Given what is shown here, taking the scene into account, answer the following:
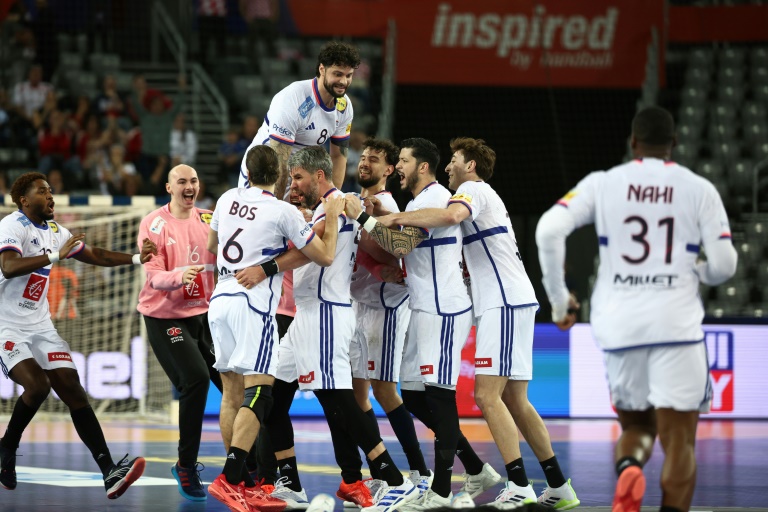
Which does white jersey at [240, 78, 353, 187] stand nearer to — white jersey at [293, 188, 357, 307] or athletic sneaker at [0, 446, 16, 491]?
white jersey at [293, 188, 357, 307]

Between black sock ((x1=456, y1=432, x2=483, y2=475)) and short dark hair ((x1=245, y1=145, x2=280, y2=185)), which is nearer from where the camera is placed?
short dark hair ((x1=245, y1=145, x2=280, y2=185))

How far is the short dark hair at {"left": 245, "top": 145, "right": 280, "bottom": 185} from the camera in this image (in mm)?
7309

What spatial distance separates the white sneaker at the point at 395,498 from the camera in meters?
7.36

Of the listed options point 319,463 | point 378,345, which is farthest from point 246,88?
point 378,345

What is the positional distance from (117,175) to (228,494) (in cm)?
1060

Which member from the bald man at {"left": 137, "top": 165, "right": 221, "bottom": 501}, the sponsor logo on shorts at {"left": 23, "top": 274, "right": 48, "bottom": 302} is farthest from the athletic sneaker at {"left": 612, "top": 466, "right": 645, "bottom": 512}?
the sponsor logo on shorts at {"left": 23, "top": 274, "right": 48, "bottom": 302}

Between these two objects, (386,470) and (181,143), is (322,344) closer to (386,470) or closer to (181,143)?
(386,470)

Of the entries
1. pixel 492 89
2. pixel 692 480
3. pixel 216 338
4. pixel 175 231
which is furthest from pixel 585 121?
pixel 692 480

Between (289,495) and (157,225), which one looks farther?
(157,225)

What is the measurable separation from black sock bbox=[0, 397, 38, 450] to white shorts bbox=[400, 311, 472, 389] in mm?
2842

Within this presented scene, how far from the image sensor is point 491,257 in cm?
776

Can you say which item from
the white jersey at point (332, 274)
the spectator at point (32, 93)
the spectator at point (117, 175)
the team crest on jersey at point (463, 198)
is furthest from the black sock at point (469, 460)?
the spectator at point (32, 93)

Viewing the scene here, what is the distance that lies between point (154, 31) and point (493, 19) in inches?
232

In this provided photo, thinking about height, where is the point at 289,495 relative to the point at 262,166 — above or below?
below
